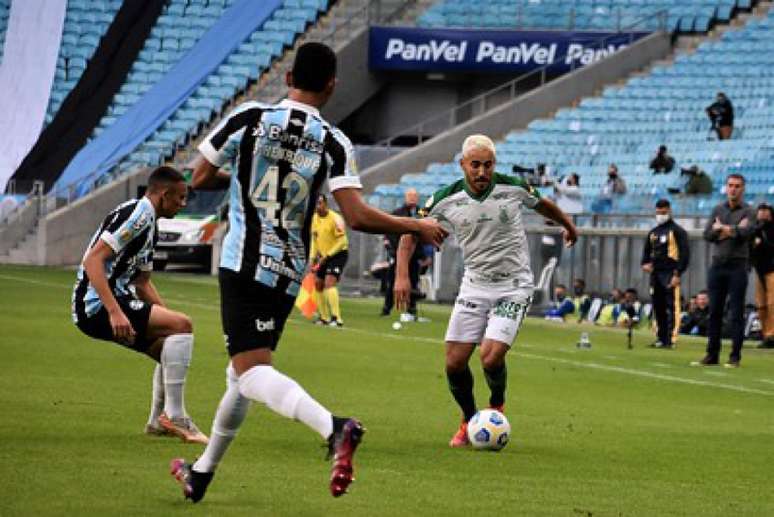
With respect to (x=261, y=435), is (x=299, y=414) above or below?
above

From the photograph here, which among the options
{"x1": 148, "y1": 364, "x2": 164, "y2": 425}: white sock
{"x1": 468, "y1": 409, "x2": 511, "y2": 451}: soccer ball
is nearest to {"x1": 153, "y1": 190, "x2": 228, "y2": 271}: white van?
{"x1": 148, "y1": 364, "x2": 164, "y2": 425}: white sock

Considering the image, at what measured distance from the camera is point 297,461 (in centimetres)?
1123

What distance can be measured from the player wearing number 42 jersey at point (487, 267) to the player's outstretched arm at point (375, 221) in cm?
432

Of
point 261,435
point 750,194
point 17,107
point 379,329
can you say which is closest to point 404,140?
point 17,107

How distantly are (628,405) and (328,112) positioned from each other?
36.0 meters

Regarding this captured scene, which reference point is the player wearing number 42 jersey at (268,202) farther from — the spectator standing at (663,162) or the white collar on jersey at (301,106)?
the spectator standing at (663,162)

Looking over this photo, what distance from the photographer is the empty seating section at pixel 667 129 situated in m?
38.5

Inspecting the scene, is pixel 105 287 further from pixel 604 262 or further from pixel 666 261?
pixel 604 262

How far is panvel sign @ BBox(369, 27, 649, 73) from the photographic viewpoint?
50.5 m

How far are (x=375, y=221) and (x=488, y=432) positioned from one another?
388 cm

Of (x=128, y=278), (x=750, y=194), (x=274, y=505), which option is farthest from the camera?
(x=750, y=194)

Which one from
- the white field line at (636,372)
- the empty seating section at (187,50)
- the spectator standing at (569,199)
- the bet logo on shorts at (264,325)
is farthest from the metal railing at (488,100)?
the bet logo on shorts at (264,325)

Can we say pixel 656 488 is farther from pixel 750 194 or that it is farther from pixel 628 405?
pixel 750 194

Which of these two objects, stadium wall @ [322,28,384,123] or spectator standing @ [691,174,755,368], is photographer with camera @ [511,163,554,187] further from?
spectator standing @ [691,174,755,368]
